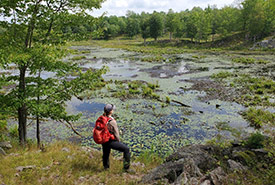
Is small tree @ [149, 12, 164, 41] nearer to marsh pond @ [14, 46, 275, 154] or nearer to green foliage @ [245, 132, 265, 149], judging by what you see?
marsh pond @ [14, 46, 275, 154]

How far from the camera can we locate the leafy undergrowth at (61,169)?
22.5ft

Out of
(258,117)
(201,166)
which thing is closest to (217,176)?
(201,166)

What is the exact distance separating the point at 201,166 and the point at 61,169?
19.6 ft

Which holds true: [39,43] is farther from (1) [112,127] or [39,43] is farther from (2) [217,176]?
(2) [217,176]

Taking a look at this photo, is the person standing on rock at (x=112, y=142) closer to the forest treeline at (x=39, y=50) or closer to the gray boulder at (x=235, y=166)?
the forest treeline at (x=39, y=50)

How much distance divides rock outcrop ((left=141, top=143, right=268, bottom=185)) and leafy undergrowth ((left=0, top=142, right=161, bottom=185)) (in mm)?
1208

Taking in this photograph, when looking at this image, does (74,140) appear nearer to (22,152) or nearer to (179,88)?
(22,152)

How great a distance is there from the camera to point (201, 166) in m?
8.12

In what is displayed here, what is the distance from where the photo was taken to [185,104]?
2066 cm

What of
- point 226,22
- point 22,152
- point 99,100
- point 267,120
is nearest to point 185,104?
point 267,120

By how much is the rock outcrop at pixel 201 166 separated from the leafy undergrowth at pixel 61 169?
1.21 meters

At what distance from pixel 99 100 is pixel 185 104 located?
10.2 meters

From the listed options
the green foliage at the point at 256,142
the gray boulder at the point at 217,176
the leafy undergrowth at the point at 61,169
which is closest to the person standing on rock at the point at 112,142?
the leafy undergrowth at the point at 61,169

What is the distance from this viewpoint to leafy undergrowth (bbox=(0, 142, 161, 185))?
22.5 feet
